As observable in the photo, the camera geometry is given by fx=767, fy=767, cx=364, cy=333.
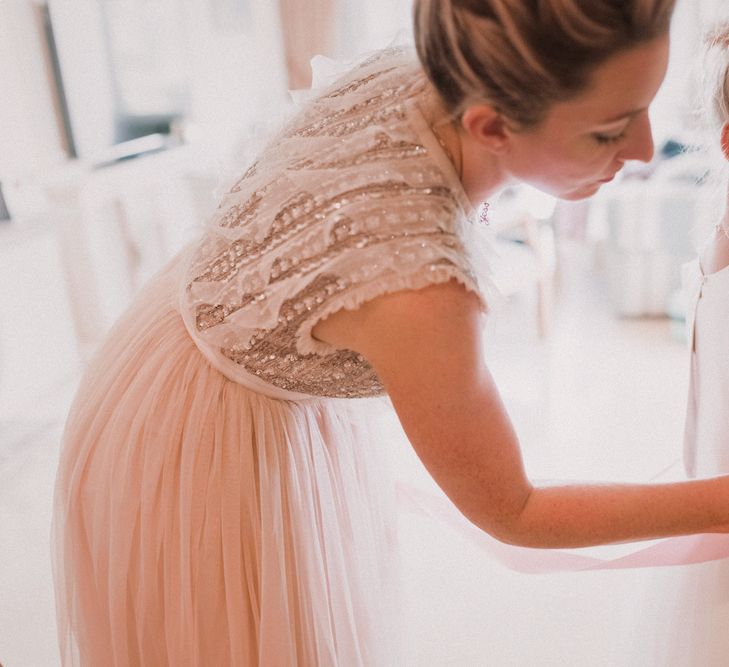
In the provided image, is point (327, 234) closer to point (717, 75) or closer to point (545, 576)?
point (717, 75)

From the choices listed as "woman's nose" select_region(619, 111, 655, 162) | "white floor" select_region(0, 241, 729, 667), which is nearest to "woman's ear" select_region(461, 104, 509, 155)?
"woman's nose" select_region(619, 111, 655, 162)

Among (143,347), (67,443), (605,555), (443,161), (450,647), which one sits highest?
(443,161)

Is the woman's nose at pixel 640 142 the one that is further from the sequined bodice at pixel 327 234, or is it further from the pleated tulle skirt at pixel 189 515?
the pleated tulle skirt at pixel 189 515

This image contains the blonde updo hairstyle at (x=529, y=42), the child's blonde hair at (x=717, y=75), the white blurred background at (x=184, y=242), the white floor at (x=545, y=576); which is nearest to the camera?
the blonde updo hairstyle at (x=529, y=42)

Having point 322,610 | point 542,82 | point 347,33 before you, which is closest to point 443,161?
point 542,82

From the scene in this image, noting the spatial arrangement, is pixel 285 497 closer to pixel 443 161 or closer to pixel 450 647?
pixel 443 161

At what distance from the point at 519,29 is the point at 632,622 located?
939 millimetres

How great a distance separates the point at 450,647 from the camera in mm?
1619

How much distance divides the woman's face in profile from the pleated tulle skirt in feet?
1.28

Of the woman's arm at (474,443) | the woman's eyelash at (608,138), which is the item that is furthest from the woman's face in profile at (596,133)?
the woman's arm at (474,443)

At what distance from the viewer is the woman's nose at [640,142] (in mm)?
660

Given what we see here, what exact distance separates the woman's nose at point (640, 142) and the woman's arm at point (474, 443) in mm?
197

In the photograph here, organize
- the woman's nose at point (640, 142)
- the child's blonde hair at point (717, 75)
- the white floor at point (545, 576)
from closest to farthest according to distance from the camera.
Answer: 1. the woman's nose at point (640, 142)
2. the child's blonde hair at point (717, 75)
3. the white floor at point (545, 576)

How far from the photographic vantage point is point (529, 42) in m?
0.57
